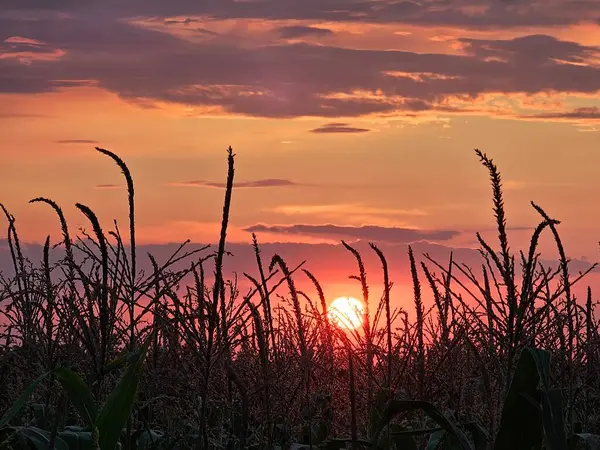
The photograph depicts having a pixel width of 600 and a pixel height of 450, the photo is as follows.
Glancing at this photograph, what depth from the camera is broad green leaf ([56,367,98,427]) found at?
5324 millimetres

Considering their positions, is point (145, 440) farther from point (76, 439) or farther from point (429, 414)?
point (429, 414)

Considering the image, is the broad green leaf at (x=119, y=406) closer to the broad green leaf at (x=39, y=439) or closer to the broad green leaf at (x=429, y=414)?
the broad green leaf at (x=39, y=439)

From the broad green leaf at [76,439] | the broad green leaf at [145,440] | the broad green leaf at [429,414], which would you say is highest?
the broad green leaf at [429,414]

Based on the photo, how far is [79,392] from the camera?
5.39m

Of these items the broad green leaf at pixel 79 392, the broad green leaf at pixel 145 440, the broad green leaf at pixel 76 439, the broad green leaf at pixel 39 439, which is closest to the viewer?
the broad green leaf at pixel 79 392

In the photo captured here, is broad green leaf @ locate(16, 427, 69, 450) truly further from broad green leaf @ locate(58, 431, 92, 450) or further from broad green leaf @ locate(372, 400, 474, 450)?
broad green leaf @ locate(372, 400, 474, 450)

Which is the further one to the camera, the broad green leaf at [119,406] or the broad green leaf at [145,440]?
the broad green leaf at [145,440]

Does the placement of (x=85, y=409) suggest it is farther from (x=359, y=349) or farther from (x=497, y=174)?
(x=497, y=174)

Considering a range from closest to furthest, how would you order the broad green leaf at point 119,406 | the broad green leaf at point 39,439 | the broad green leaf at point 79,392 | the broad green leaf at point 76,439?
the broad green leaf at point 119,406 → the broad green leaf at point 79,392 → the broad green leaf at point 39,439 → the broad green leaf at point 76,439

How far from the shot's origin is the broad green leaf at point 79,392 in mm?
5324

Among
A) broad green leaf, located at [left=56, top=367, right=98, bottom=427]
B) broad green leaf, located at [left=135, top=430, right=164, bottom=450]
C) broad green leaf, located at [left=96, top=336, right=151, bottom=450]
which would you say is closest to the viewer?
broad green leaf, located at [left=96, top=336, right=151, bottom=450]

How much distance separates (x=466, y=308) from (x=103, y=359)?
2404mm

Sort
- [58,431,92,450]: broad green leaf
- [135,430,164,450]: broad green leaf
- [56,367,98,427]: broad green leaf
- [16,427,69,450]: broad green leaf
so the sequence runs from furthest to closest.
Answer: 1. [135,430,164,450]: broad green leaf
2. [58,431,92,450]: broad green leaf
3. [16,427,69,450]: broad green leaf
4. [56,367,98,427]: broad green leaf

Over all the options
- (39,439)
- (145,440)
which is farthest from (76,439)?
(145,440)
